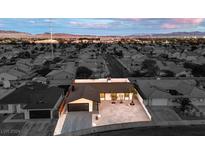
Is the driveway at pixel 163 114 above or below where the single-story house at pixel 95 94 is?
below

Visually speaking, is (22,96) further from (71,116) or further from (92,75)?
(92,75)

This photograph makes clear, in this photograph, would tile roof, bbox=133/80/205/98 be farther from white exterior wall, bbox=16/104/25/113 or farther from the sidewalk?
white exterior wall, bbox=16/104/25/113

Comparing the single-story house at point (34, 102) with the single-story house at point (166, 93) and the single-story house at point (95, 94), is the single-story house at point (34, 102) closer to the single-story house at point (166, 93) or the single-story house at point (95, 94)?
the single-story house at point (95, 94)

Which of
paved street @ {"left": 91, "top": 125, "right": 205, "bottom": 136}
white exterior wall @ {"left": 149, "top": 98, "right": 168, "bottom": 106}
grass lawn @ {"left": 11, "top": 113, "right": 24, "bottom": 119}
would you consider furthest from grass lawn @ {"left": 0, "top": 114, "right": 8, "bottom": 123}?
white exterior wall @ {"left": 149, "top": 98, "right": 168, "bottom": 106}

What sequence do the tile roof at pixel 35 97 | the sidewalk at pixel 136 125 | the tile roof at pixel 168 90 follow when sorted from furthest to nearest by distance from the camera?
the tile roof at pixel 168 90 < the tile roof at pixel 35 97 < the sidewalk at pixel 136 125

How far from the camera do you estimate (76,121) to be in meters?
15.4

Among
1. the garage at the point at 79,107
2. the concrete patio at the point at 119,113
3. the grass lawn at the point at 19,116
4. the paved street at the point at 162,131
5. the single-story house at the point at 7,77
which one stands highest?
the single-story house at the point at 7,77

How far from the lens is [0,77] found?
27750 millimetres

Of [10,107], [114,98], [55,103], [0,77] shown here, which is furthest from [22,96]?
[0,77]

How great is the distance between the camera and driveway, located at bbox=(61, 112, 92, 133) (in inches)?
564

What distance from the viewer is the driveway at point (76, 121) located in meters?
14.3

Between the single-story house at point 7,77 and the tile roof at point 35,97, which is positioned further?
the single-story house at point 7,77

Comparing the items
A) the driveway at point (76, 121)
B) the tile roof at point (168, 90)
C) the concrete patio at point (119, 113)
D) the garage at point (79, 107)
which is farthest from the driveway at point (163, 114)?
the garage at point (79, 107)
